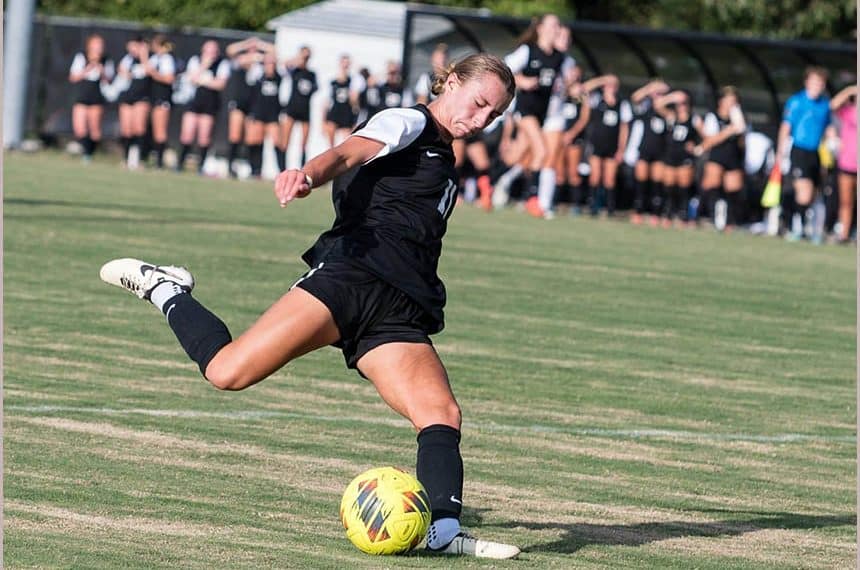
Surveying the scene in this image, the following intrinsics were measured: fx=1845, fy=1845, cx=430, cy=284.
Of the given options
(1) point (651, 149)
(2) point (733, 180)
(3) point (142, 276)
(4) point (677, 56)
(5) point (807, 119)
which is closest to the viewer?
(3) point (142, 276)

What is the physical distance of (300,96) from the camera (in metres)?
30.9

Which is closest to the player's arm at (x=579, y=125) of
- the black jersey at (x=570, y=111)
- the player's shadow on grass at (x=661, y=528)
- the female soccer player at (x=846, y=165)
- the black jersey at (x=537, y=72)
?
the black jersey at (x=570, y=111)

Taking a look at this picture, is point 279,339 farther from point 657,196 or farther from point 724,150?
point 657,196

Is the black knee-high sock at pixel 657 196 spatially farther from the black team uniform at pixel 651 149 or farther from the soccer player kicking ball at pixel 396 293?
the soccer player kicking ball at pixel 396 293

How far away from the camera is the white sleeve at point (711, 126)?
28016 mm

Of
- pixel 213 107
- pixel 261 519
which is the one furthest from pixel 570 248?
pixel 261 519

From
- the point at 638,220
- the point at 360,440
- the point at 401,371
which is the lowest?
the point at 638,220

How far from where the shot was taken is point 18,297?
12852mm

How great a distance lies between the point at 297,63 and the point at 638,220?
21.7ft

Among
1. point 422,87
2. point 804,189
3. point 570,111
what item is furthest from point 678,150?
point 422,87

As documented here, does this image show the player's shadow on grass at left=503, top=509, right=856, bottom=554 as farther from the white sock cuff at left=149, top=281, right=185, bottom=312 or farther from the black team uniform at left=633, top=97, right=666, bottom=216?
the black team uniform at left=633, top=97, right=666, bottom=216

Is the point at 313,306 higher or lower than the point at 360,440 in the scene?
higher

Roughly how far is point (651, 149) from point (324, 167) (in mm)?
23416

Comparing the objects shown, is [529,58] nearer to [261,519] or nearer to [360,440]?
[360,440]
